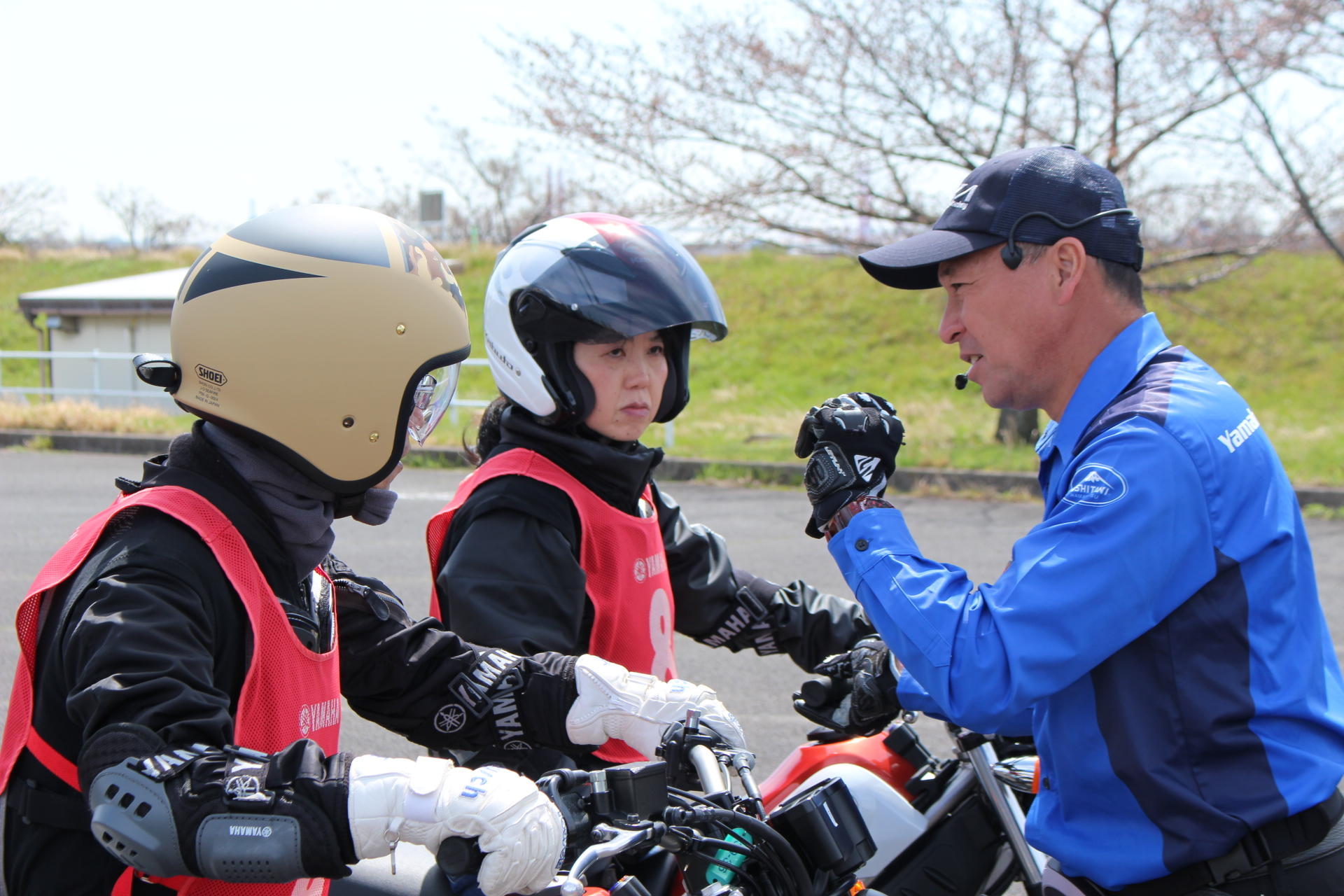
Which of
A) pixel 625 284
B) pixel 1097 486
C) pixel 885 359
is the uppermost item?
pixel 625 284

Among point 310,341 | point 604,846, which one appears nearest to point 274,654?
point 310,341

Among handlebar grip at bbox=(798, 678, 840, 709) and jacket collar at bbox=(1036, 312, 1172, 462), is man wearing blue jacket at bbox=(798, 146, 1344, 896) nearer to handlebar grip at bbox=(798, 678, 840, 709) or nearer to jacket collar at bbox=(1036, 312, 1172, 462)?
jacket collar at bbox=(1036, 312, 1172, 462)

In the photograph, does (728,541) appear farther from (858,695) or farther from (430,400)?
(430,400)

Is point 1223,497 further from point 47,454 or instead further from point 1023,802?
point 47,454

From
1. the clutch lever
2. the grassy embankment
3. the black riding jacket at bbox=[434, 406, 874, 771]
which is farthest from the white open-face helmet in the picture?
the grassy embankment

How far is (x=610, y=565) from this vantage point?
107 inches

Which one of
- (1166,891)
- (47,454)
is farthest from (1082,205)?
(47,454)

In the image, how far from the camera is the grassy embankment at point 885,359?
14.4 meters

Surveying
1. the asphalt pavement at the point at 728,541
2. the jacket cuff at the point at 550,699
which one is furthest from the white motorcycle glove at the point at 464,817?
the asphalt pavement at the point at 728,541

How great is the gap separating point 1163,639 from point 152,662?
4.92 ft

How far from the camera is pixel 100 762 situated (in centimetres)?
153

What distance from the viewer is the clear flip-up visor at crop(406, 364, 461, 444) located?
7.49ft

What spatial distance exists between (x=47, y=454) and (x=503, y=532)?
490 inches

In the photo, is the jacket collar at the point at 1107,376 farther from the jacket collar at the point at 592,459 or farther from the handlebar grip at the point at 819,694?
the jacket collar at the point at 592,459
